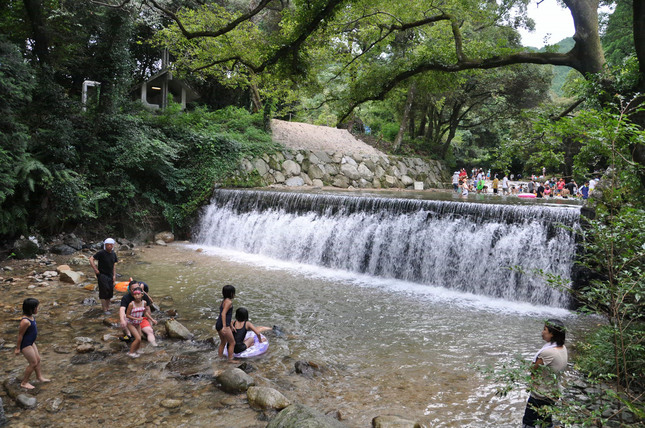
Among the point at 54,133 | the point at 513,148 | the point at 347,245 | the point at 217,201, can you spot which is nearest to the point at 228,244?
the point at 217,201

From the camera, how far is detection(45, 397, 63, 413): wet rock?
3.84 metres

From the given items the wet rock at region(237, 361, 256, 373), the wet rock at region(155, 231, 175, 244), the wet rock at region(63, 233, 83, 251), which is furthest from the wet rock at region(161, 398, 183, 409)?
the wet rock at region(155, 231, 175, 244)

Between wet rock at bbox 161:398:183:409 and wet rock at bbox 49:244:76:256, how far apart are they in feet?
29.2

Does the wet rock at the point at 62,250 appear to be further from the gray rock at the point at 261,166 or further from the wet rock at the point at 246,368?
the wet rock at the point at 246,368

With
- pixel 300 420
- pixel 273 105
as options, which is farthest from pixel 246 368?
pixel 273 105

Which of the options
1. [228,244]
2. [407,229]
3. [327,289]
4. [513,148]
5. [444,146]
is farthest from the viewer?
[444,146]

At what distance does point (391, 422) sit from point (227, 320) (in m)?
2.36

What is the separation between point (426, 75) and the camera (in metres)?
8.96

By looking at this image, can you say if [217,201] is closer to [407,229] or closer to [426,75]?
[407,229]

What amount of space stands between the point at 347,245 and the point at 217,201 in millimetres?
6219

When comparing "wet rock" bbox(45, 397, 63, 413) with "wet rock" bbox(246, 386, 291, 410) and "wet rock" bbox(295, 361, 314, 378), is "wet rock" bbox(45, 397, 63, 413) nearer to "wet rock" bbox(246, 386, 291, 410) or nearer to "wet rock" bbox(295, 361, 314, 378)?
"wet rock" bbox(246, 386, 291, 410)

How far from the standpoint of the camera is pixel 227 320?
506 centimetres

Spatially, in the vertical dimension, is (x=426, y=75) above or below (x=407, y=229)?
above

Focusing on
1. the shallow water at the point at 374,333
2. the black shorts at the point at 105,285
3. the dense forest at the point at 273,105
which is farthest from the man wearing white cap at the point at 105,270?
the dense forest at the point at 273,105
